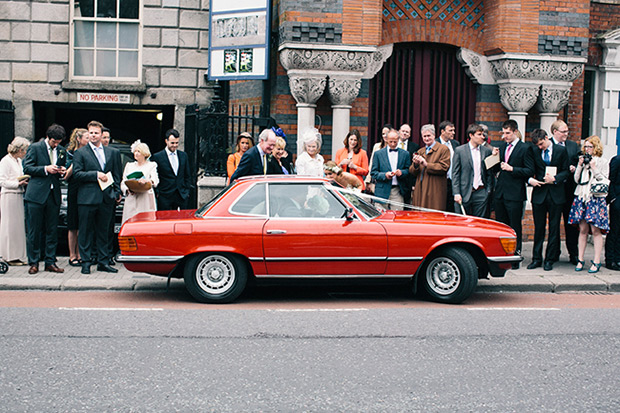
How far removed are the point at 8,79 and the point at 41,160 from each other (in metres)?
6.38

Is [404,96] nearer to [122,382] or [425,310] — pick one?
[425,310]

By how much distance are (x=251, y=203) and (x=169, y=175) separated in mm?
2748

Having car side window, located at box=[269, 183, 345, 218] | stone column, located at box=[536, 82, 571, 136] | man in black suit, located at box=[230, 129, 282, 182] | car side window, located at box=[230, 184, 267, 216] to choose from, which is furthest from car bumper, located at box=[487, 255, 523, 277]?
stone column, located at box=[536, 82, 571, 136]

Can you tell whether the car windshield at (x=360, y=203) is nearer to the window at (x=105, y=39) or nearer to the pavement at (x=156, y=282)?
the pavement at (x=156, y=282)

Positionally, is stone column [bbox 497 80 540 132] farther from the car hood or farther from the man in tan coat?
the car hood

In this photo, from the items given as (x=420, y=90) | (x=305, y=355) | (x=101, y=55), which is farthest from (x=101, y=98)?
(x=305, y=355)

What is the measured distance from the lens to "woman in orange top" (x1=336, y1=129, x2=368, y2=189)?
38.7 ft

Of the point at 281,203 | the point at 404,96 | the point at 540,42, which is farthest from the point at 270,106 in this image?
the point at 281,203

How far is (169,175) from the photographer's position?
11102mm

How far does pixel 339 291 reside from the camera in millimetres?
9656

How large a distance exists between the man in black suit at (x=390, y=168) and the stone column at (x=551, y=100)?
153 inches

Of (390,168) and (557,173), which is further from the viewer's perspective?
(390,168)

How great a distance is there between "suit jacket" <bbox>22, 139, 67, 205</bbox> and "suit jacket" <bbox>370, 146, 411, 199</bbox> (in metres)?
4.44

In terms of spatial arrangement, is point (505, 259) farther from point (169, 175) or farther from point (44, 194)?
point (44, 194)
